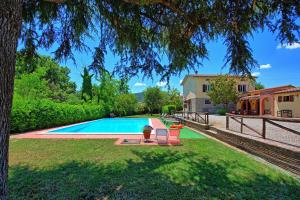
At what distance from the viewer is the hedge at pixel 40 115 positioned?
14.8 m

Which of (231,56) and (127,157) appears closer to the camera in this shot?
(231,56)

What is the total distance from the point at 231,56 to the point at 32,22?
435 cm

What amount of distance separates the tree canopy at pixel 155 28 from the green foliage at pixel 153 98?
1620 inches

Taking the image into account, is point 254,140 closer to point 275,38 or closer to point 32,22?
point 275,38

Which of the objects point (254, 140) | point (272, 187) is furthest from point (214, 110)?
point (272, 187)

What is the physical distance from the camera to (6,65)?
226 cm

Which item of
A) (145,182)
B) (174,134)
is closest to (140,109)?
(174,134)

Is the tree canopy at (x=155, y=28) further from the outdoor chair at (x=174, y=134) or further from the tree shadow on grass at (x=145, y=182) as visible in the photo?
the outdoor chair at (x=174, y=134)

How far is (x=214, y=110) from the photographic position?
41656 mm

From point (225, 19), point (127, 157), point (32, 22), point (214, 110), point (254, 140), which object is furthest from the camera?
point (214, 110)

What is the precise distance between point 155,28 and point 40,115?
50.0ft

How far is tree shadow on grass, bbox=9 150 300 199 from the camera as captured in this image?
445 cm

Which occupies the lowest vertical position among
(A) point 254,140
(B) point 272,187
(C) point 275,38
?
(B) point 272,187

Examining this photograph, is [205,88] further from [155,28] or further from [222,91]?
[155,28]
